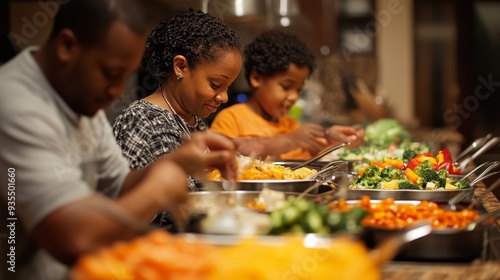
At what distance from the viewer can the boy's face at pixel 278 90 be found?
418cm

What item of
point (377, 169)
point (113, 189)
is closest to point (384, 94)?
point (377, 169)

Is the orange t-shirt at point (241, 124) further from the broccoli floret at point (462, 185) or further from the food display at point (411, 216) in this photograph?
the food display at point (411, 216)

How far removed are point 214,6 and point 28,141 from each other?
376 cm

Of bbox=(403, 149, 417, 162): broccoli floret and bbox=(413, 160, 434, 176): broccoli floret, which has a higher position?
bbox=(413, 160, 434, 176): broccoli floret

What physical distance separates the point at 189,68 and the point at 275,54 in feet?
4.35

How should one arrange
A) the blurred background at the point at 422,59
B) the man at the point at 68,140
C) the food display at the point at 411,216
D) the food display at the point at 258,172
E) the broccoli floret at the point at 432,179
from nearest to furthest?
the man at the point at 68,140 < the food display at the point at 411,216 < the food display at the point at 258,172 < the broccoli floret at the point at 432,179 < the blurred background at the point at 422,59

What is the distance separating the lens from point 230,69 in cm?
299

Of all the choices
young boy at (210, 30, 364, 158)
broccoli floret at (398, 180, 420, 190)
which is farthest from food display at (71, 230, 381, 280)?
young boy at (210, 30, 364, 158)

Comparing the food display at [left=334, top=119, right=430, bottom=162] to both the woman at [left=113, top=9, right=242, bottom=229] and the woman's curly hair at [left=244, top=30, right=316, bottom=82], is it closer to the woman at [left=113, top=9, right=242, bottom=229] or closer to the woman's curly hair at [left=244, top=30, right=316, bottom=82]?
the woman's curly hair at [left=244, top=30, right=316, bottom=82]

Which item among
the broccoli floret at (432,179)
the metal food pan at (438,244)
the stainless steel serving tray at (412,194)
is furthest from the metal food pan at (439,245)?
the broccoli floret at (432,179)

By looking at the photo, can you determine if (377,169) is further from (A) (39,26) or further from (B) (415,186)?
Result: (A) (39,26)

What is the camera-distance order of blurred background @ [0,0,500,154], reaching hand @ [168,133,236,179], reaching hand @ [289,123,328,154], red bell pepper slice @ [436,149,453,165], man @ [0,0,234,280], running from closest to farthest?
man @ [0,0,234,280], reaching hand @ [168,133,236,179], red bell pepper slice @ [436,149,453,165], reaching hand @ [289,123,328,154], blurred background @ [0,0,500,154]

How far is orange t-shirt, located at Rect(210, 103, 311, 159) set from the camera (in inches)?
157

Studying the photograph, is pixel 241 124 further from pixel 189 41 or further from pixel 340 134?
pixel 189 41
